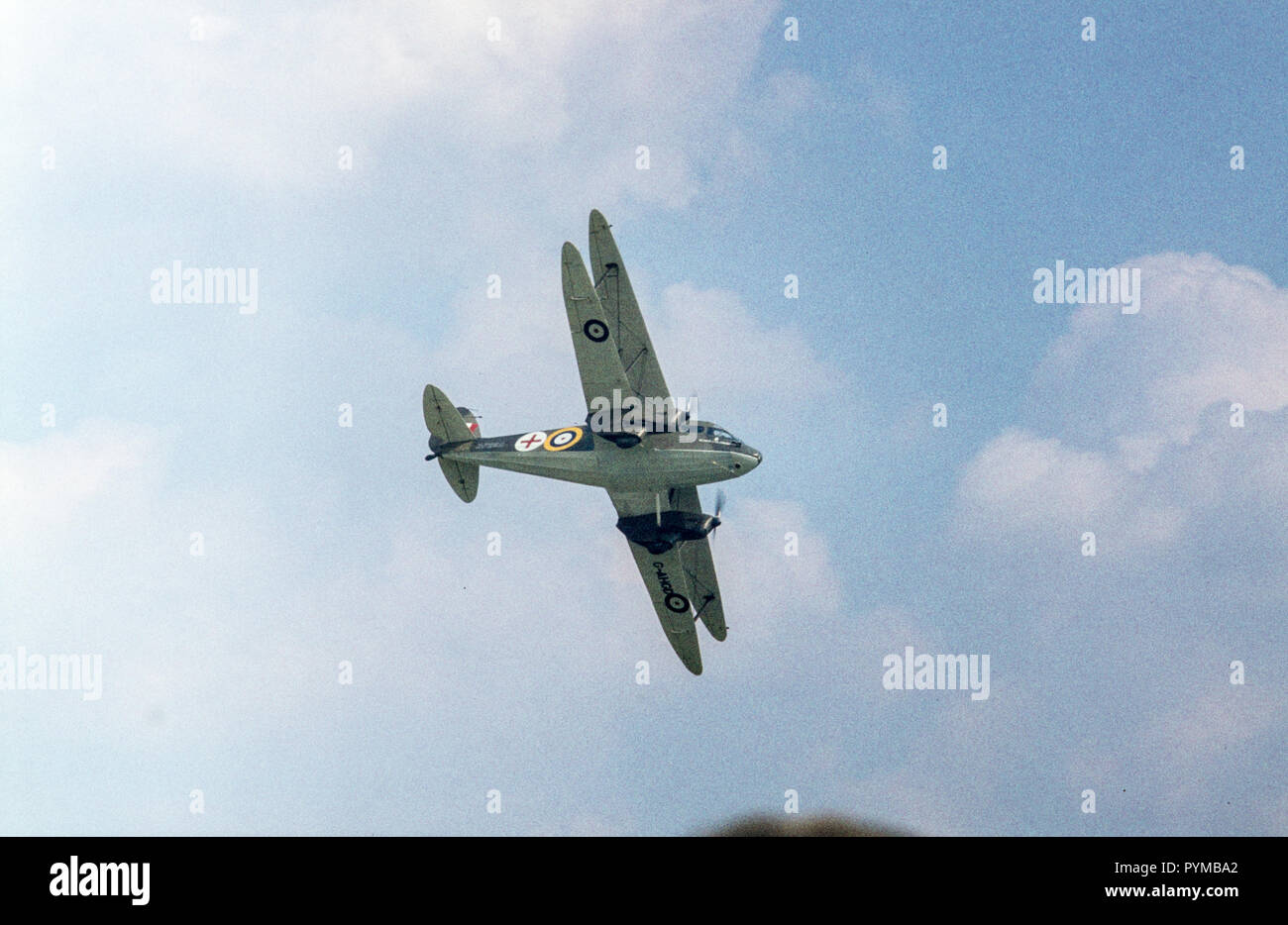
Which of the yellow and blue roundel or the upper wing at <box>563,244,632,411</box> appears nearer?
the upper wing at <box>563,244,632,411</box>

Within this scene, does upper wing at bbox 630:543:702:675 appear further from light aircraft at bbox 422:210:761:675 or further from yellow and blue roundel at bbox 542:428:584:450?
yellow and blue roundel at bbox 542:428:584:450

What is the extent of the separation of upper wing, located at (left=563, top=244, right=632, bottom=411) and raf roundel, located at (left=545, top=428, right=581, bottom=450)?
166cm

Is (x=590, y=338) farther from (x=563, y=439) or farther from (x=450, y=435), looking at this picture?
(x=450, y=435)

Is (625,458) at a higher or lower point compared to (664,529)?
higher

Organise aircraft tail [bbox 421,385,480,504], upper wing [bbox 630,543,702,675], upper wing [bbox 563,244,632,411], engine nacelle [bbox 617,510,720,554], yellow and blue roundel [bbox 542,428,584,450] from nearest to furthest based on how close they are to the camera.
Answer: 1. upper wing [bbox 563,244,632,411]
2. yellow and blue roundel [bbox 542,428,584,450]
3. engine nacelle [bbox 617,510,720,554]
4. aircraft tail [bbox 421,385,480,504]
5. upper wing [bbox 630,543,702,675]

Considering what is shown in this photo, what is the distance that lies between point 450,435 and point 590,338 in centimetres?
1066

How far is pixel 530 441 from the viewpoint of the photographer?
70.1 metres

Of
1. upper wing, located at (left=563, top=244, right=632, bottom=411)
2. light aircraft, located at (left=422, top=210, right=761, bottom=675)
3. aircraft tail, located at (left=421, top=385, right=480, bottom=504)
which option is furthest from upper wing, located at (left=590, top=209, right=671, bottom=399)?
aircraft tail, located at (left=421, top=385, right=480, bottom=504)

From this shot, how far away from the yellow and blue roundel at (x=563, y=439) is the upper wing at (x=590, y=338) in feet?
5.36

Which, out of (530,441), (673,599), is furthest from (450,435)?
(673,599)

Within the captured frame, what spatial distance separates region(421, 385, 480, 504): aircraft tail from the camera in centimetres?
7300

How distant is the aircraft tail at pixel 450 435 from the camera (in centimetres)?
7300
